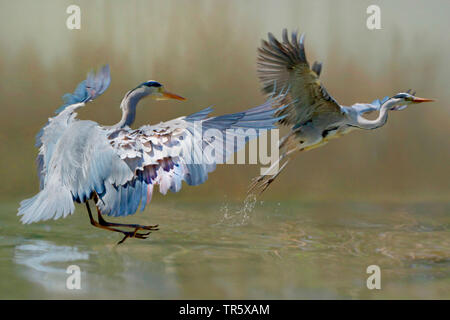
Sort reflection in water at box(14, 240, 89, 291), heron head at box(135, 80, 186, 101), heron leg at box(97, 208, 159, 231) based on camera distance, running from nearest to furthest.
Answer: heron leg at box(97, 208, 159, 231) < reflection in water at box(14, 240, 89, 291) < heron head at box(135, 80, 186, 101)

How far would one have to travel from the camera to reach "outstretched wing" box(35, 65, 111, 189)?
4031 millimetres

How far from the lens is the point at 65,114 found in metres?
4.22

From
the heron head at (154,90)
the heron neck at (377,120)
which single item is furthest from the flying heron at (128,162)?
the heron neck at (377,120)

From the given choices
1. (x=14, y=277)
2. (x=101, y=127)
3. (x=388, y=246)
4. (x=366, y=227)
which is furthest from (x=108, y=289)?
(x=366, y=227)

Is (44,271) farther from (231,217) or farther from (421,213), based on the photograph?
(421,213)

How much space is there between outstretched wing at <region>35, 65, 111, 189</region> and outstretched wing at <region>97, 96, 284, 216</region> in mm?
694

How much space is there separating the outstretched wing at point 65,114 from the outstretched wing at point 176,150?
0.69 m

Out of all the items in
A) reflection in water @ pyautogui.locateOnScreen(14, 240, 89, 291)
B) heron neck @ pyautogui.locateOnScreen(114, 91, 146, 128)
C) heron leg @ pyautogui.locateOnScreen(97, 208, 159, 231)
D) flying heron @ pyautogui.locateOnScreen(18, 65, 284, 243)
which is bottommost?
reflection in water @ pyautogui.locateOnScreen(14, 240, 89, 291)

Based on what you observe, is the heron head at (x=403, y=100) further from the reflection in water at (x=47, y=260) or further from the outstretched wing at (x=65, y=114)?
the reflection in water at (x=47, y=260)

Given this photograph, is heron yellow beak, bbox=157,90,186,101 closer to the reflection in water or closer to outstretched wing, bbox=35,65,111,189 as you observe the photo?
outstretched wing, bbox=35,65,111,189

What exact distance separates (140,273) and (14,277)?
80 cm

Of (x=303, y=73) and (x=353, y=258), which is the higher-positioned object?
(x=303, y=73)

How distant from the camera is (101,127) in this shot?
3.69 metres

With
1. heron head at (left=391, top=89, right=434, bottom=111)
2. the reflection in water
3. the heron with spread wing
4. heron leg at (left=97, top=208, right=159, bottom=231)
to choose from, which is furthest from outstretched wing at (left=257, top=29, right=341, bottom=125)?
the reflection in water
